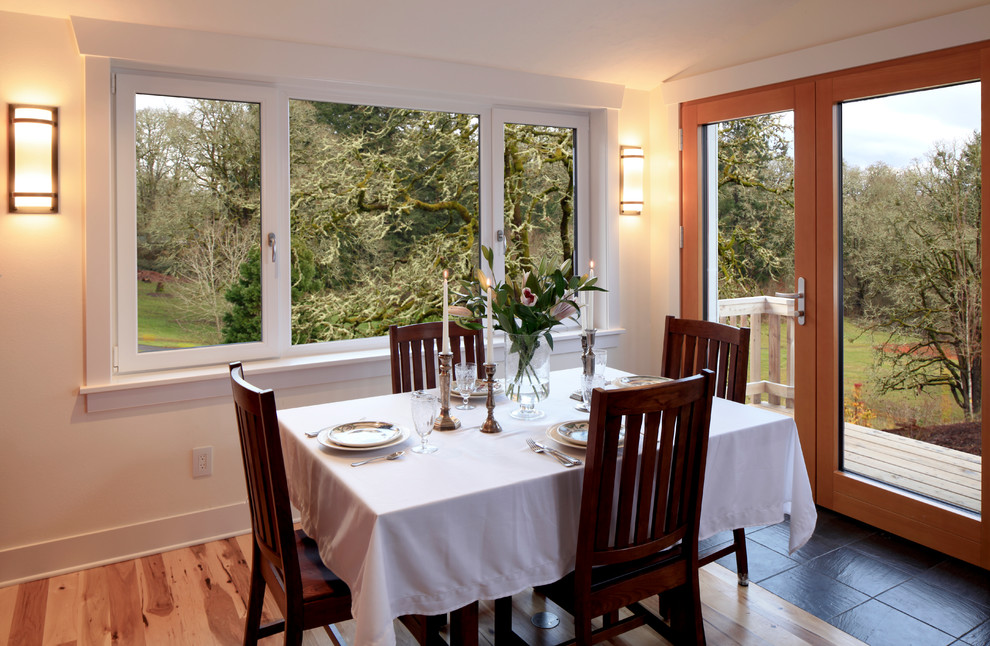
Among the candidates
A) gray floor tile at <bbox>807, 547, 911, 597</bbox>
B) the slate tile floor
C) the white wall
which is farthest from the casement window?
A: gray floor tile at <bbox>807, 547, 911, 597</bbox>

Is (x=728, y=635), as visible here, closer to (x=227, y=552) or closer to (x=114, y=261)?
(x=227, y=552)

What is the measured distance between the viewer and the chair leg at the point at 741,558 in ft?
8.31

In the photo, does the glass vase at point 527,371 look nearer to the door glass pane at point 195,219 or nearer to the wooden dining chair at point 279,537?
the wooden dining chair at point 279,537

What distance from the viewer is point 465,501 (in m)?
1.60

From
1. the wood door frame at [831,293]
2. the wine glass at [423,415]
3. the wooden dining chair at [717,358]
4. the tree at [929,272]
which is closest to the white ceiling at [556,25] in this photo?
the wood door frame at [831,293]

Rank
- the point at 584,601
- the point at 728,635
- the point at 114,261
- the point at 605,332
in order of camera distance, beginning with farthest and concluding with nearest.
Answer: the point at 605,332 → the point at 114,261 → the point at 728,635 → the point at 584,601

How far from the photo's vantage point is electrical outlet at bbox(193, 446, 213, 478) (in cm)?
296

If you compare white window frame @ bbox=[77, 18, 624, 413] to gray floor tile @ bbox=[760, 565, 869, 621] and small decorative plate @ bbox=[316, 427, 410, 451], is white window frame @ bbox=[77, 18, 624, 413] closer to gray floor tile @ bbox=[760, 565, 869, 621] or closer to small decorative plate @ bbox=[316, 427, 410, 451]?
small decorative plate @ bbox=[316, 427, 410, 451]

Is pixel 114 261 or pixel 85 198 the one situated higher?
pixel 85 198

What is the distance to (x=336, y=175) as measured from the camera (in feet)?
11.1

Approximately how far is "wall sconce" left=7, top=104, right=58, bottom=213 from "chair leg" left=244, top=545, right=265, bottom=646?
1601 millimetres

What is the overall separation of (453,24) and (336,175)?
0.89 metres

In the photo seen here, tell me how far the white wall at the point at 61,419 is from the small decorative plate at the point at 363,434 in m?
1.22

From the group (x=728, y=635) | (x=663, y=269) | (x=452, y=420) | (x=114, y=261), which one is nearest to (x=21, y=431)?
(x=114, y=261)
